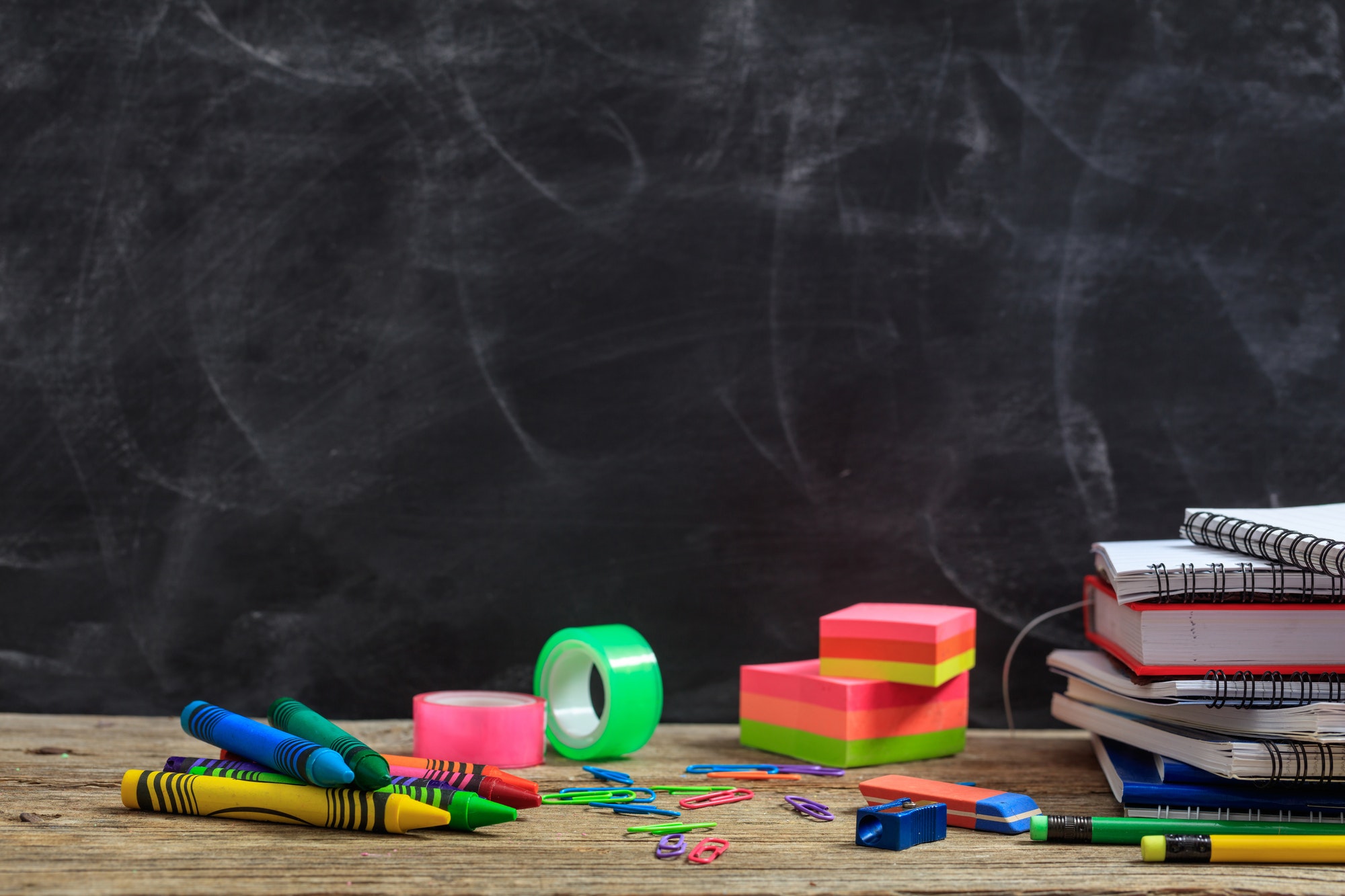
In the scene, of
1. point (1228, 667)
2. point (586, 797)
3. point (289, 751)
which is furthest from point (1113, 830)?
point (289, 751)

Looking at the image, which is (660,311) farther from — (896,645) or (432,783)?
(432,783)

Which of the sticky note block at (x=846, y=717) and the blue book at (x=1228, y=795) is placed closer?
the blue book at (x=1228, y=795)

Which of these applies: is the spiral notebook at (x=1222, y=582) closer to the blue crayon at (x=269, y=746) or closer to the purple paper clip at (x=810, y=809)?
the purple paper clip at (x=810, y=809)

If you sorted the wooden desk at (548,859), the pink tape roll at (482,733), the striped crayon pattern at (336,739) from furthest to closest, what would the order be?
the pink tape roll at (482,733) → the striped crayon pattern at (336,739) → the wooden desk at (548,859)

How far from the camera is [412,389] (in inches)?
52.4

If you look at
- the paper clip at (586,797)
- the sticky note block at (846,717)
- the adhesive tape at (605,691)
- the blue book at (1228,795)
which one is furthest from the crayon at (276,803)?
the blue book at (1228,795)

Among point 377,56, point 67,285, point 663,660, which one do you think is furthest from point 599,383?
point 67,285

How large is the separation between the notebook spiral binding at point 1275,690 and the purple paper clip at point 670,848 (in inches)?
17.8

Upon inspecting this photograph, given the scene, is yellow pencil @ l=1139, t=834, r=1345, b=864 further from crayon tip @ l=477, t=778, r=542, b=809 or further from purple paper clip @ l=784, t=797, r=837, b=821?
crayon tip @ l=477, t=778, r=542, b=809

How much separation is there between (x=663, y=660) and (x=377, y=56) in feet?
2.59

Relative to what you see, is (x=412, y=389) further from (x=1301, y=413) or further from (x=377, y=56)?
(x=1301, y=413)

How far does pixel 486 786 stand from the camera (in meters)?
0.89

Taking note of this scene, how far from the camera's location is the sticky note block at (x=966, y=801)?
0.88 m

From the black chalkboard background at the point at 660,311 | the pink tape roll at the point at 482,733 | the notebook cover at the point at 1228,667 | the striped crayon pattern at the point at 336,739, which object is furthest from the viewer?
the black chalkboard background at the point at 660,311
